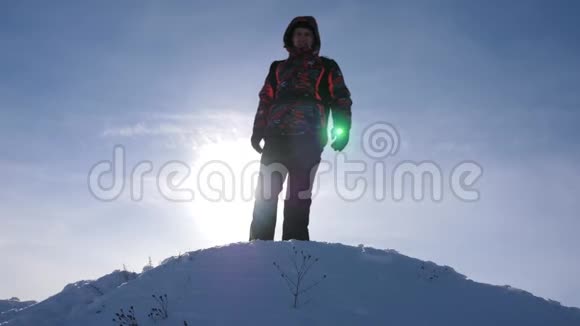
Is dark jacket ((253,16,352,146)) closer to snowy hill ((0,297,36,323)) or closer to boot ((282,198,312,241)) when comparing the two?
boot ((282,198,312,241))

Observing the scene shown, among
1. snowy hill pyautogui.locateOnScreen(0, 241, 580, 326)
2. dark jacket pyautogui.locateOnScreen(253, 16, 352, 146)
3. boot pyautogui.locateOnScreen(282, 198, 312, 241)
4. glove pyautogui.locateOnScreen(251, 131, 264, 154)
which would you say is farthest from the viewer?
glove pyautogui.locateOnScreen(251, 131, 264, 154)

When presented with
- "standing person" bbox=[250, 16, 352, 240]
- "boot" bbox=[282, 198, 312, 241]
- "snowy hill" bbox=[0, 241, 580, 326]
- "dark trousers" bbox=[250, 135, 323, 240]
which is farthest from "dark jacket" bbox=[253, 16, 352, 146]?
"snowy hill" bbox=[0, 241, 580, 326]

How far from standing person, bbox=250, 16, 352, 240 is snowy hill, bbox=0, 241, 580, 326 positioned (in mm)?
1122

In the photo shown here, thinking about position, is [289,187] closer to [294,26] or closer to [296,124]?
[296,124]

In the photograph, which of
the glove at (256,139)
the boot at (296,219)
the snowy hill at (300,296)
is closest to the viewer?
the snowy hill at (300,296)

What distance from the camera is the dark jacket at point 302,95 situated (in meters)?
6.68

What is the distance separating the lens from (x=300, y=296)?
424 centimetres

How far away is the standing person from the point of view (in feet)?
21.5

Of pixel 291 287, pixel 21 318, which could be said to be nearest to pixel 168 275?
pixel 291 287

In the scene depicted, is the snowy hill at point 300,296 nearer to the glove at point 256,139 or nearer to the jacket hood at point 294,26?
the glove at point 256,139

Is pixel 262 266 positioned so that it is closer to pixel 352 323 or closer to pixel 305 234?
pixel 352 323

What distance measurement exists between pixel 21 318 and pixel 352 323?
344 cm

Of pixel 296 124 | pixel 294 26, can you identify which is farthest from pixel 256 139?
pixel 294 26

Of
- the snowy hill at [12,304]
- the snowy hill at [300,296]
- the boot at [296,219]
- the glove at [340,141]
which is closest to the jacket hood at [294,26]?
the glove at [340,141]
